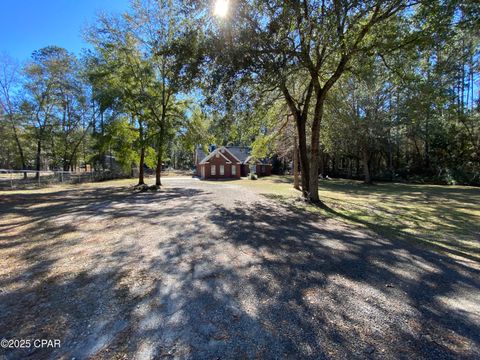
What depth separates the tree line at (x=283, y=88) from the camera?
7871 millimetres

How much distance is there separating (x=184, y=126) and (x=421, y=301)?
18.1 metres

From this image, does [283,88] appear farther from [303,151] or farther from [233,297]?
[233,297]

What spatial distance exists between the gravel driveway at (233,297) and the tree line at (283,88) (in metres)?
5.97

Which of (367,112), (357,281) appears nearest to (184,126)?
(367,112)

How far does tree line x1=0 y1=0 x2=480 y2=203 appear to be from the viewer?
7871 mm

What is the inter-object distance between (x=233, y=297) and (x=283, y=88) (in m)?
9.44

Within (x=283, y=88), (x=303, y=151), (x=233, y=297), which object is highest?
(x=283, y=88)

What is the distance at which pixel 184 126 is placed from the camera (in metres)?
19.0

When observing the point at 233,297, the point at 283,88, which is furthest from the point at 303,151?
the point at 233,297

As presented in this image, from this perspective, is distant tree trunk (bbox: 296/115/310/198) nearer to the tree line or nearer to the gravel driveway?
the tree line

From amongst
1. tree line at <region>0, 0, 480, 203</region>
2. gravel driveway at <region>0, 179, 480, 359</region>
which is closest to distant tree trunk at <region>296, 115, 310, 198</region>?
tree line at <region>0, 0, 480, 203</region>

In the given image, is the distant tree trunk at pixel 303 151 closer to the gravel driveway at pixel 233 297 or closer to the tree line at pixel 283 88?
the tree line at pixel 283 88

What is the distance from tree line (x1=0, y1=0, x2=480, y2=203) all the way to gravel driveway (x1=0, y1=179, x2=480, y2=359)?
597 cm

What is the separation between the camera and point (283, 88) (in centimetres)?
1065
